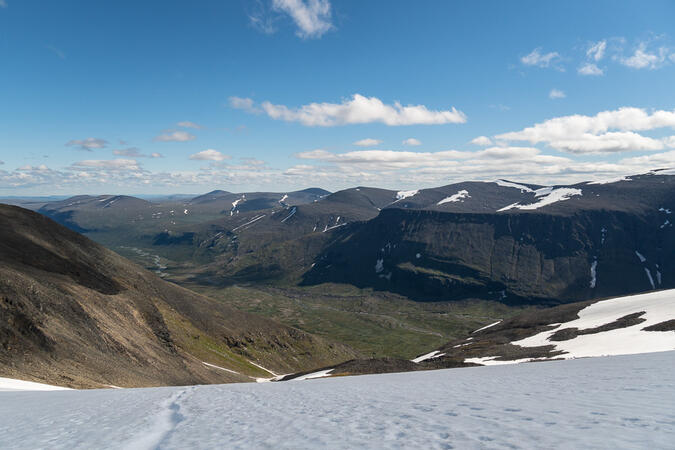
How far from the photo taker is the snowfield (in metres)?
10.8

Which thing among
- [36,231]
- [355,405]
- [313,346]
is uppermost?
[36,231]

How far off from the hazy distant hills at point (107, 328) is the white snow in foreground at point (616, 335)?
64.4m

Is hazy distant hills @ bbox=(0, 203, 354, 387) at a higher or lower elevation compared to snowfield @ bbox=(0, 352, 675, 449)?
lower

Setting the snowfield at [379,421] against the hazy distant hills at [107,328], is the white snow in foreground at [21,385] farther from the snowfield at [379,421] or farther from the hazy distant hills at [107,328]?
the snowfield at [379,421]

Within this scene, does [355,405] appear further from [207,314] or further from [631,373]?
[207,314]

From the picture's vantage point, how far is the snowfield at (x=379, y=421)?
35.3ft

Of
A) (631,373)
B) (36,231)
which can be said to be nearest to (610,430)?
(631,373)

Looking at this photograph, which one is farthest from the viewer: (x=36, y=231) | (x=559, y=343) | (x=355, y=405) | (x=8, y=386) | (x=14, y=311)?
(x=36, y=231)

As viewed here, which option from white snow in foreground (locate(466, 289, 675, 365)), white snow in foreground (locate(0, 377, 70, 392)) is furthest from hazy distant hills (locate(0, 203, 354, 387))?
white snow in foreground (locate(466, 289, 675, 365))

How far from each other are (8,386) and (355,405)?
94.9ft

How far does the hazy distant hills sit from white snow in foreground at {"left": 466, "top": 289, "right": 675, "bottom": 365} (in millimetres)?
64446

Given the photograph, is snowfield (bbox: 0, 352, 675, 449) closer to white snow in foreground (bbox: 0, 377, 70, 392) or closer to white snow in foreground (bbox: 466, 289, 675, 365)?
white snow in foreground (bbox: 0, 377, 70, 392)

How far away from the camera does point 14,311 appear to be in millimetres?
44656

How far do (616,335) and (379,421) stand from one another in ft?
287
